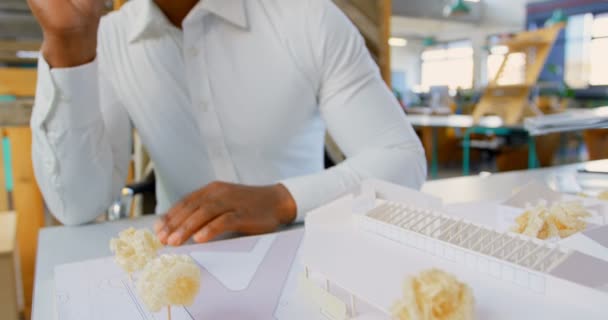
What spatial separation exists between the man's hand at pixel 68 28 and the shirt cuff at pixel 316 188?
359 millimetres

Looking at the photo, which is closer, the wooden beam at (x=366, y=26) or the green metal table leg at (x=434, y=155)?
the wooden beam at (x=366, y=26)

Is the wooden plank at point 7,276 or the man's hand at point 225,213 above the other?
the man's hand at point 225,213

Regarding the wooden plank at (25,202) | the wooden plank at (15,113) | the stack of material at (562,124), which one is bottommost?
the wooden plank at (25,202)

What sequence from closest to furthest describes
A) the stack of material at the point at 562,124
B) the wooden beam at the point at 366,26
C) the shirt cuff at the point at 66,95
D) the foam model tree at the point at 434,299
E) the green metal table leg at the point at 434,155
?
the foam model tree at the point at 434,299 < the shirt cuff at the point at 66,95 < the stack of material at the point at 562,124 < the wooden beam at the point at 366,26 < the green metal table leg at the point at 434,155

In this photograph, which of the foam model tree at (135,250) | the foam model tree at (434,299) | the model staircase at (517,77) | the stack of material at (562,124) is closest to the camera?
the foam model tree at (434,299)

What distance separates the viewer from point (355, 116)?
2.86 feet

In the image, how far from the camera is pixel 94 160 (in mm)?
816

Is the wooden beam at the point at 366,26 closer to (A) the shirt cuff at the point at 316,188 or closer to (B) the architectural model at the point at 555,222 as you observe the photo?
(A) the shirt cuff at the point at 316,188

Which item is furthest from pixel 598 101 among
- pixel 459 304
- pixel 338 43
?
pixel 459 304

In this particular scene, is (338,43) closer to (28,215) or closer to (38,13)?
(38,13)

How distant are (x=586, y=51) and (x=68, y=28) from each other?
10.4 m

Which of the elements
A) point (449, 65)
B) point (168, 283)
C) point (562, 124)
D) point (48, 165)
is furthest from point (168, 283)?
point (449, 65)

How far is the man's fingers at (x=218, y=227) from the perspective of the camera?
62 cm

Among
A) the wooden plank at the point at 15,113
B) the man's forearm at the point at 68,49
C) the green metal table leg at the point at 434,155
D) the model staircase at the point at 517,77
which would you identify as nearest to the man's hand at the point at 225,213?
the man's forearm at the point at 68,49
